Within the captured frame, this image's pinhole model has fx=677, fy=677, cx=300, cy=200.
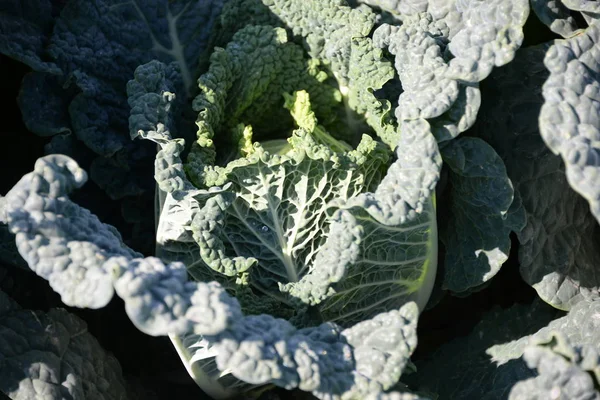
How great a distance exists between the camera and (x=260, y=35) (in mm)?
2939

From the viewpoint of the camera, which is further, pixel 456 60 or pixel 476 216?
pixel 476 216

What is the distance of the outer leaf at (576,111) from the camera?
2.10 metres

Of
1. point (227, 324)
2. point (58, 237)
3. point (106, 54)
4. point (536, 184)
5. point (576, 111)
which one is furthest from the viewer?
point (106, 54)

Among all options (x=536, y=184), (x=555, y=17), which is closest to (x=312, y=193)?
(x=536, y=184)

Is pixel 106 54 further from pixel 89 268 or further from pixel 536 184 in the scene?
pixel 536 184

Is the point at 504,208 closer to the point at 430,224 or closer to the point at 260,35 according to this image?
the point at 430,224

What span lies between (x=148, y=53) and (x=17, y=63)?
628 millimetres

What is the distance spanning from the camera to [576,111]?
223cm

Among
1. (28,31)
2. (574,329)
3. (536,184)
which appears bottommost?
(574,329)

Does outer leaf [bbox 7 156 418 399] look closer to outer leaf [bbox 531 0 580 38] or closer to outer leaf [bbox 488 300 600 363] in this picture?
outer leaf [bbox 488 300 600 363]

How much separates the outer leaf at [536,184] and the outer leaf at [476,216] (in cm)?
10

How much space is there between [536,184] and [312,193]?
2.89ft

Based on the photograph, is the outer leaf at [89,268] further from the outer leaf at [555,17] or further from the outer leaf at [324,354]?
the outer leaf at [555,17]

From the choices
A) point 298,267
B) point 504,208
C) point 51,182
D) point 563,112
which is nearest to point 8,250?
point 51,182
